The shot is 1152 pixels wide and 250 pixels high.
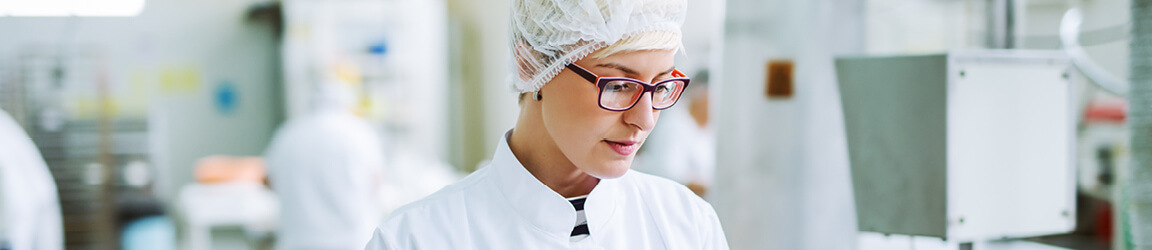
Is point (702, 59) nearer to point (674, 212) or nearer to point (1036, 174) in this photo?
point (1036, 174)

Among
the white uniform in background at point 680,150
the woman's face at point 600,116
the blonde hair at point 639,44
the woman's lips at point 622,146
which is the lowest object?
the white uniform in background at point 680,150

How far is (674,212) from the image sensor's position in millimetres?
1101

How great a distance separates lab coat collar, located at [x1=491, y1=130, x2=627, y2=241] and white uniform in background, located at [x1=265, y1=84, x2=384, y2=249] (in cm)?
259

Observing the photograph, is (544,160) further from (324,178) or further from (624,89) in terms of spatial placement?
(324,178)

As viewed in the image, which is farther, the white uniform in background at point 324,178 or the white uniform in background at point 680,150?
the white uniform in background at point 680,150

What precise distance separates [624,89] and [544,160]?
175 millimetres

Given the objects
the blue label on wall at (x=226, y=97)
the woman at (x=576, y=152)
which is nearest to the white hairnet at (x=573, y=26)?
the woman at (x=576, y=152)

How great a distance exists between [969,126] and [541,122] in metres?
0.77

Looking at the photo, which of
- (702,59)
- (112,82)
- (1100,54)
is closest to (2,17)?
(112,82)

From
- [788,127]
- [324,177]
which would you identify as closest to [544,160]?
[788,127]

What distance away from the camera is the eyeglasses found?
2.94 ft

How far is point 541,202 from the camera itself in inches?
39.7

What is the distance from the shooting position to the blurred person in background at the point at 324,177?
3453 mm

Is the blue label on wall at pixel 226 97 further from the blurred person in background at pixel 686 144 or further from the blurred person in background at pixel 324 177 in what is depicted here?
the blurred person in background at pixel 686 144
